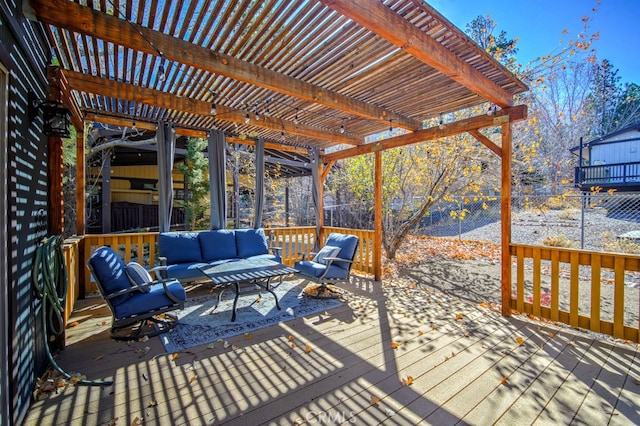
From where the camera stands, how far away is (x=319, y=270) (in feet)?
14.1

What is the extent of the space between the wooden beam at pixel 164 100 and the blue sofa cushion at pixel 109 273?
1.86 metres

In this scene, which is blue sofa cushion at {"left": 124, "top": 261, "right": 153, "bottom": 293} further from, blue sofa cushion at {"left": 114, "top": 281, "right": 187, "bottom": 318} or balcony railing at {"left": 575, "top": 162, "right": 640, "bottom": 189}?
balcony railing at {"left": 575, "top": 162, "right": 640, "bottom": 189}

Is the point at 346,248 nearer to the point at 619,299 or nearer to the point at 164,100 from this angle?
the point at 619,299

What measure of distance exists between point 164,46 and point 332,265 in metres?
3.39

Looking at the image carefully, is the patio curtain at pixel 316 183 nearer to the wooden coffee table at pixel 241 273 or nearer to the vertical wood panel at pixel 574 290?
the wooden coffee table at pixel 241 273

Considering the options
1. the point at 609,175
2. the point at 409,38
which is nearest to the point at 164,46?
the point at 409,38

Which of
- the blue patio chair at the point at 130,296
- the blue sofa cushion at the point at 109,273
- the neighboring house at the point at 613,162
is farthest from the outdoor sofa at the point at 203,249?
the neighboring house at the point at 613,162

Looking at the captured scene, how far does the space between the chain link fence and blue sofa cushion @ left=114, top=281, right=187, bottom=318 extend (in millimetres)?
5955

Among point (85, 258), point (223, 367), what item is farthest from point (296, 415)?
point (85, 258)

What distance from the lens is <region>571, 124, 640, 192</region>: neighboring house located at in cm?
1227

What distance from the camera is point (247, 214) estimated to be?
43.4ft

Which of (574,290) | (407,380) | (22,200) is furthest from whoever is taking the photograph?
(574,290)

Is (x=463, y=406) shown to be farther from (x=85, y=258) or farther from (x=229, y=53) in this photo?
(x=85, y=258)

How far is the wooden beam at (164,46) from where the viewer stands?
212 cm
